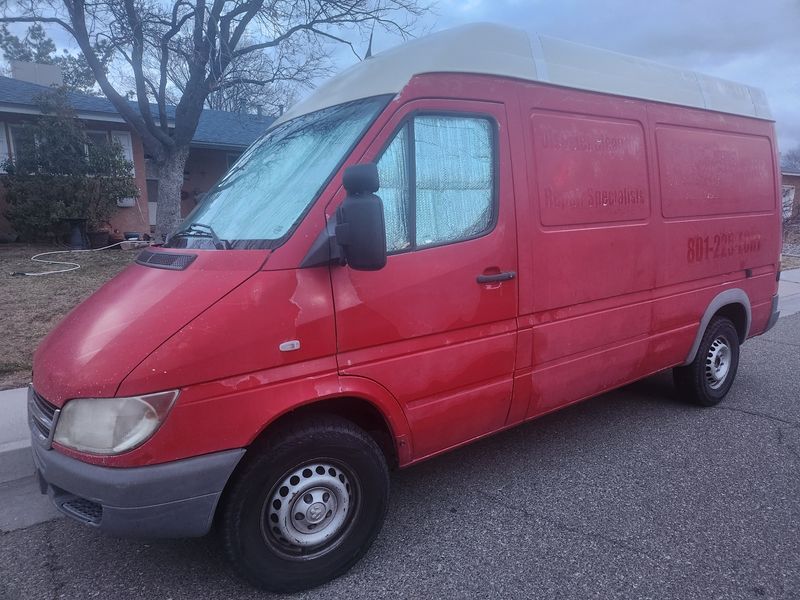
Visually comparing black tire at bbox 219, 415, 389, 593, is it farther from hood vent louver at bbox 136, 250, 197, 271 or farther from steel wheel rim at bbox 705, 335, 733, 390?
steel wheel rim at bbox 705, 335, 733, 390

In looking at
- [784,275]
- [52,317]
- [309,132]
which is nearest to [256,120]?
[52,317]

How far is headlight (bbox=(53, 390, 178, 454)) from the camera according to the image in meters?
2.27

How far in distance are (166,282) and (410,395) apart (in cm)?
128

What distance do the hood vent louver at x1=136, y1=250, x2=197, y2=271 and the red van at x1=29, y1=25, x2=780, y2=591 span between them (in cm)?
1

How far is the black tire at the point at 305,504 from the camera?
254 centimetres

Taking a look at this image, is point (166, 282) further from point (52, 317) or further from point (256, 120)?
point (256, 120)

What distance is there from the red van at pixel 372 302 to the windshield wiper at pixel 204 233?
0.08 ft

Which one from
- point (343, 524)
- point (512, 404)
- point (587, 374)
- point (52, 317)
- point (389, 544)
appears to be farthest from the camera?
point (52, 317)

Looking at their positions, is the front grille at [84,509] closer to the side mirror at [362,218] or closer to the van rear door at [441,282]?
→ the van rear door at [441,282]

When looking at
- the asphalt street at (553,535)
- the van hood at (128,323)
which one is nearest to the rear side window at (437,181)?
the van hood at (128,323)

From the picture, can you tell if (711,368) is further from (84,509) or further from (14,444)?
(14,444)

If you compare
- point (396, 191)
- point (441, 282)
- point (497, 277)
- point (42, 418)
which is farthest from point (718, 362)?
point (42, 418)

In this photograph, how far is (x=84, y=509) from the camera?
2451mm

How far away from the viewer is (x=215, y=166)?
65.5 feet
